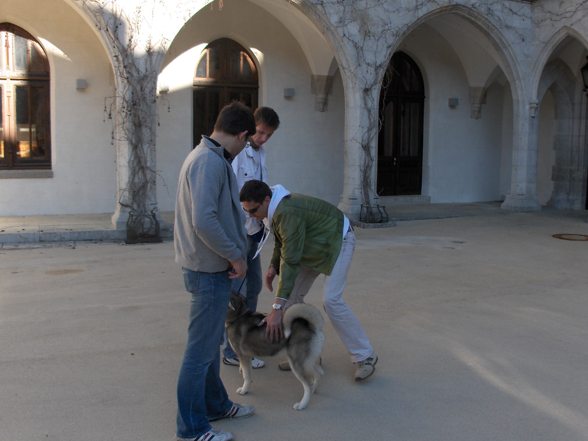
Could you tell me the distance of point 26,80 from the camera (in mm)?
10922

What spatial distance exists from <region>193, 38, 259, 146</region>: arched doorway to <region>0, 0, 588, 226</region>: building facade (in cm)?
3

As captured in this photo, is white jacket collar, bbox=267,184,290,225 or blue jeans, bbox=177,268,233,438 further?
white jacket collar, bbox=267,184,290,225

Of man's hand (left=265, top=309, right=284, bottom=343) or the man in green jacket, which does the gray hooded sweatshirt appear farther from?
man's hand (left=265, top=309, right=284, bottom=343)

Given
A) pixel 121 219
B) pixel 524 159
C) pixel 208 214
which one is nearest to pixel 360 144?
pixel 524 159

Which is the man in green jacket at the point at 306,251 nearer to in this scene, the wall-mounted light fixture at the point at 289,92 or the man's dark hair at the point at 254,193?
the man's dark hair at the point at 254,193

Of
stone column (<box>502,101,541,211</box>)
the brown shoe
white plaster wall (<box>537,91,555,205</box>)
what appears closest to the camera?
the brown shoe

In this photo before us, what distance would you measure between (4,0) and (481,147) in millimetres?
10127

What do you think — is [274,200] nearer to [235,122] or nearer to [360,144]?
[235,122]

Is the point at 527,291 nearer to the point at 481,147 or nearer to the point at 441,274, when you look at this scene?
the point at 441,274

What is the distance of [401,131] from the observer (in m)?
14.4

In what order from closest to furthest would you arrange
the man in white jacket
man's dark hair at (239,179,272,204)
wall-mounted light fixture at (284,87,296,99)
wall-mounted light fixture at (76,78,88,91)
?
man's dark hair at (239,179,272,204) → the man in white jacket → wall-mounted light fixture at (76,78,88,91) → wall-mounted light fixture at (284,87,296,99)

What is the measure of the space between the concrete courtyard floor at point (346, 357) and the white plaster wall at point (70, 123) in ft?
9.91

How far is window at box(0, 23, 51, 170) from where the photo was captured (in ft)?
35.4

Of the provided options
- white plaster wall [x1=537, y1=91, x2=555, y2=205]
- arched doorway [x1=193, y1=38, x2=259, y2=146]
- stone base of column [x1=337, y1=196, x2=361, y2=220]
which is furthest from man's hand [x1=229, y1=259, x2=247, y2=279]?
white plaster wall [x1=537, y1=91, x2=555, y2=205]
